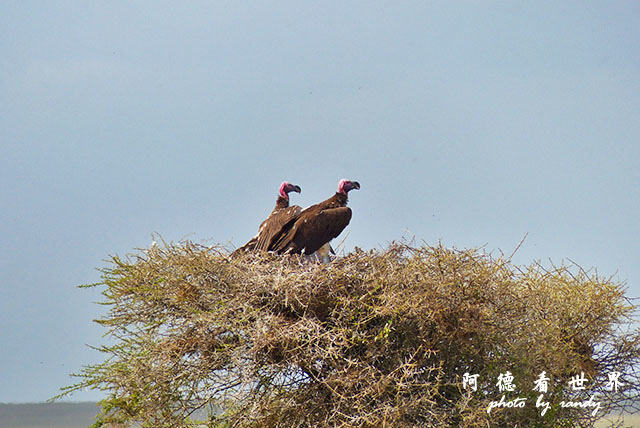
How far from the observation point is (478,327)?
4176mm

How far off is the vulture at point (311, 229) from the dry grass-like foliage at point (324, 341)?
0.26 metres

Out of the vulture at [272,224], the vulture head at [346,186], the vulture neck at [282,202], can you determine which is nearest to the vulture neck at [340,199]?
the vulture head at [346,186]

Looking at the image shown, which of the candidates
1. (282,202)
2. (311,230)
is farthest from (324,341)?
(282,202)

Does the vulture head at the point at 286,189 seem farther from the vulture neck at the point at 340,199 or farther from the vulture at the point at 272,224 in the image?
the vulture neck at the point at 340,199

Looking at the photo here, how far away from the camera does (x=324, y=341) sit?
4047 millimetres

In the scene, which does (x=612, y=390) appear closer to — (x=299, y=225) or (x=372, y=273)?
(x=372, y=273)

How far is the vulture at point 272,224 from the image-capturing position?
193 inches

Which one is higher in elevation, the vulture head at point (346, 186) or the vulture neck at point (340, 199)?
the vulture head at point (346, 186)

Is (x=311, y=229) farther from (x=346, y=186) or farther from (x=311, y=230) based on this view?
(x=346, y=186)

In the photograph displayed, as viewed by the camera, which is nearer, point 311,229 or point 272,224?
point 311,229

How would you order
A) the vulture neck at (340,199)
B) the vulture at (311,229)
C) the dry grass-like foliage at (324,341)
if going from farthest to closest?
the vulture neck at (340,199), the vulture at (311,229), the dry grass-like foliage at (324,341)

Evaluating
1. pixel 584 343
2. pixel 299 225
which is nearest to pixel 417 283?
pixel 299 225

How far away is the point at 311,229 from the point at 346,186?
603 mm

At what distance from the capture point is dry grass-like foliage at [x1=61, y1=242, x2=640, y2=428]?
4012 mm
